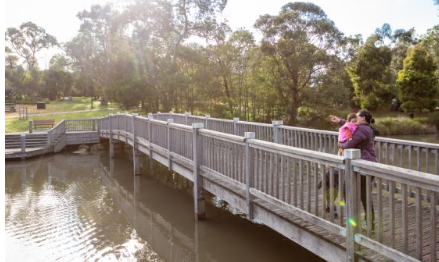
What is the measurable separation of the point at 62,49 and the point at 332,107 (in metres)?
49.0

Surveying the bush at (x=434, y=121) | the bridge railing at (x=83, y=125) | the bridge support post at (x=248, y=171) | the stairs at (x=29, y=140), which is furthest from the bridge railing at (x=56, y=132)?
the bush at (x=434, y=121)

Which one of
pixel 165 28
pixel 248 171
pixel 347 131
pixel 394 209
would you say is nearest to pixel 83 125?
pixel 165 28

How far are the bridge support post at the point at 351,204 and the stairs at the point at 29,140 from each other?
1983cm

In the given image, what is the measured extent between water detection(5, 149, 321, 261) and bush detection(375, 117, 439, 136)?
68.6ft

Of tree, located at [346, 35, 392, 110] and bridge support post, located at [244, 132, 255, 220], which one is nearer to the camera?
bridge support post, located at [244, 132, 255, 220]

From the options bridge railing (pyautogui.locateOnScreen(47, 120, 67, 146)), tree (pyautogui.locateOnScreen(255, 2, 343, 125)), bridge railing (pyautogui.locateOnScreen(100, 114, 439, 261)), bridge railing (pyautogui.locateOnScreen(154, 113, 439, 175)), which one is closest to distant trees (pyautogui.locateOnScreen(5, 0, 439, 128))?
tree (pyautogui.locateOnScreen(255, 2, 343, 125))

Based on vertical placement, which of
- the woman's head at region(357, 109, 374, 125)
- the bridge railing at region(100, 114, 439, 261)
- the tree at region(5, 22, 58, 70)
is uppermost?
the tree at region(5, 22, 58, 70)

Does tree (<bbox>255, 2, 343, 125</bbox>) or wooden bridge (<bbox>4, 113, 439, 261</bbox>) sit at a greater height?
tree (<bbox>255, 2, 343, 125</bbox>)

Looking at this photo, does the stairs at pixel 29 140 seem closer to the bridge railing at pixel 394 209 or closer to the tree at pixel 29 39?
the bridge railing at pixel 394 209

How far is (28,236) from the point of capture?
8.13m

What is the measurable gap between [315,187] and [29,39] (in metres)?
77.7

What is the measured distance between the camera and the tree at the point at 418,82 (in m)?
33.2

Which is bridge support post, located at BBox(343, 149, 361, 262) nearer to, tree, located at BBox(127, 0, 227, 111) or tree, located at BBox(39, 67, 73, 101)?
tree, located at BBox(127, 0, 227, 111)

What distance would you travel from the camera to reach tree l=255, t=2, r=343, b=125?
26.1 m
